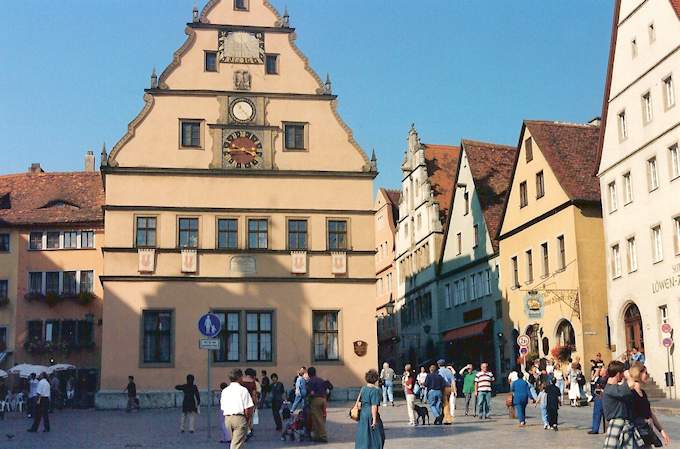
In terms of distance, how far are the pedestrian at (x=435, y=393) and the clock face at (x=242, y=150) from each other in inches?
674

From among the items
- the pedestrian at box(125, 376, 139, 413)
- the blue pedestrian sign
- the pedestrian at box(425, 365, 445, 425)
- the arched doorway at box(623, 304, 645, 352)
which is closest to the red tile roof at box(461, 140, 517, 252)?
the arched doorway at box(623, 304, 645, 352)

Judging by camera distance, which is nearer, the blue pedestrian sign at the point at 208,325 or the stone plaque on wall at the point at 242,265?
the blue pedestrian sign at the point at 208,325

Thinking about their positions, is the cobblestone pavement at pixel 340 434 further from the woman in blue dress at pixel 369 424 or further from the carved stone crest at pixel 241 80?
the carved stone crest at pixel 241 80

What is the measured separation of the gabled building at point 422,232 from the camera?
61.2 m

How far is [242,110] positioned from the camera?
42000mm

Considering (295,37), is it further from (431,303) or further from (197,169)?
(431,303)

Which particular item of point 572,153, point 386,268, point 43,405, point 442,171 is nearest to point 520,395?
point 43,405

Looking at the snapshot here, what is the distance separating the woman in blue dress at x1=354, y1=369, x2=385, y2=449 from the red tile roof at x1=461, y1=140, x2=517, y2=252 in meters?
36.7

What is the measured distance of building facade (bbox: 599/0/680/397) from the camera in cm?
3678

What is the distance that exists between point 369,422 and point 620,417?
4072 millimetres

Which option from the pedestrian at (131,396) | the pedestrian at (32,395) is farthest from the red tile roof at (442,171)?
the pedestrian at (32,395)

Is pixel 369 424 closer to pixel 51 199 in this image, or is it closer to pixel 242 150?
pixel 242 150

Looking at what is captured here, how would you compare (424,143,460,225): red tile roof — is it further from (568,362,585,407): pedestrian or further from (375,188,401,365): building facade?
(568,362,585,407): pedestrian

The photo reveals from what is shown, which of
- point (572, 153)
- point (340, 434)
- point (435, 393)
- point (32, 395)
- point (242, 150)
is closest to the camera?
point (340, 434)
